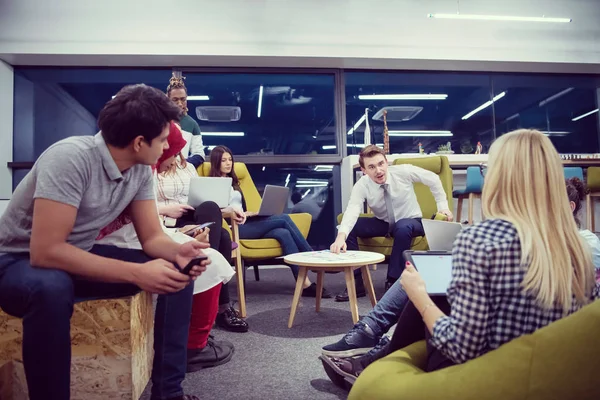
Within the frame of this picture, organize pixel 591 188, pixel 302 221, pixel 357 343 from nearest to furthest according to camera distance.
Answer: pixel 357 343, pixel 302 221, pixel 591 188

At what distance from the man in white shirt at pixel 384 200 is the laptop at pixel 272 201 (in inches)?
18.5

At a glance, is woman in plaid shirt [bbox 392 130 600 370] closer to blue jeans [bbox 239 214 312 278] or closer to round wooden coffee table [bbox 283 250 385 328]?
round wooden coffee table [bbox 283 250 385 328]

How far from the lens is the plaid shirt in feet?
2.67

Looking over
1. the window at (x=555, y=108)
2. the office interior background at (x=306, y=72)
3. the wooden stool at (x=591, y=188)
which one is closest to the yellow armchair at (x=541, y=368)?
the office interior background at (x=306, y=72)

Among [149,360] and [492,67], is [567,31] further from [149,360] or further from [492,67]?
[149,360]

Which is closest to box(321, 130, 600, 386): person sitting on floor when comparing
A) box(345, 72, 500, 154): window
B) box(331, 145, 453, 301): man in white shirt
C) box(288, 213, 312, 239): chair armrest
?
box(331, 145, 453, 301): man in white shirt

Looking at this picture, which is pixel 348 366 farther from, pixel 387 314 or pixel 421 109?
pixel 421 109

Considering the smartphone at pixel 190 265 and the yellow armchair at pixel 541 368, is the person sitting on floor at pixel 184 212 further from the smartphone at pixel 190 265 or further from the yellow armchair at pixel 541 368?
the yellow armchair at pixel 541 368

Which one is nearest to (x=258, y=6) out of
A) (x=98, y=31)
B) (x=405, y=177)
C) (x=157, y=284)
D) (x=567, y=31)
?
(x=98, y=31)

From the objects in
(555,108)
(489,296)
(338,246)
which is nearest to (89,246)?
(489,296)

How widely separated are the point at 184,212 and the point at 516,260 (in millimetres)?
1682

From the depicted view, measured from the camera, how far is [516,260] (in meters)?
0.82

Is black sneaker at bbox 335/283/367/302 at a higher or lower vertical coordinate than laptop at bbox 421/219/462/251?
lower

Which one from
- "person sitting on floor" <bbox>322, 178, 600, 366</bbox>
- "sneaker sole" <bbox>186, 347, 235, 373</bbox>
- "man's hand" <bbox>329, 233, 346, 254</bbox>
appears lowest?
"sneaker sole" <bbox>186, 347, 235, 373</bbox>
